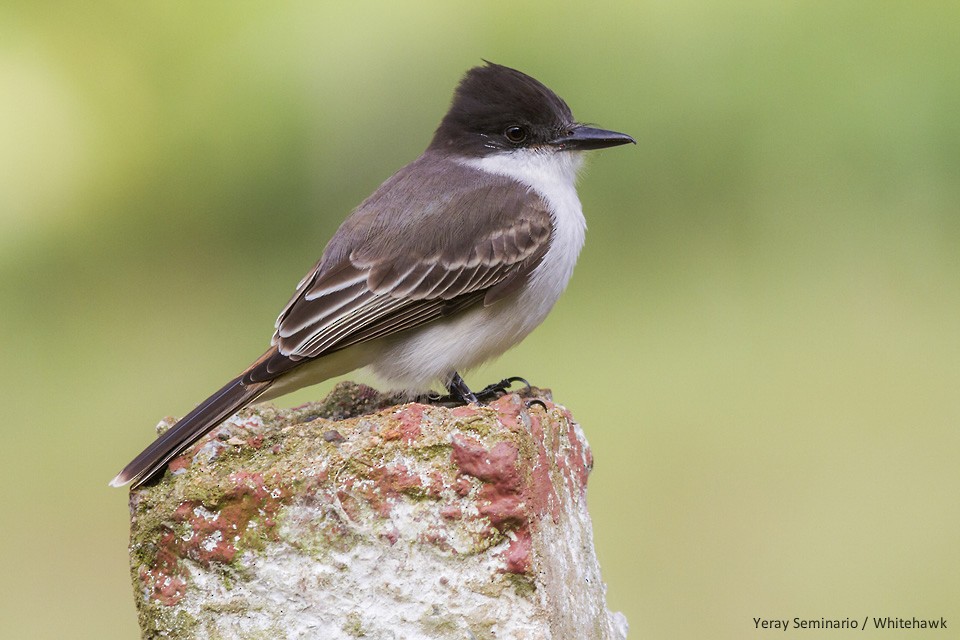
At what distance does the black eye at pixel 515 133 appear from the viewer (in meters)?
4.78

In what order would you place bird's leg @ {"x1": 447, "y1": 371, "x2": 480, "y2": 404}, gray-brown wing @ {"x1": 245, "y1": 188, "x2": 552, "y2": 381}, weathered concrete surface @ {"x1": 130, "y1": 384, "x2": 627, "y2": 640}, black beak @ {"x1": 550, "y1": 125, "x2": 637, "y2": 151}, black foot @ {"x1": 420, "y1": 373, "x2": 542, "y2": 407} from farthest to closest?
1. black beak @ {"x1": 550, "y1": 125, "x2": 637, "y2": 151}
2. black foot @ {"x1": 420, "y1": 373, "x2": 542, "y2": 407}
3. bird's leg @ {"x1": 447, "y1": 371, "x2": 480, "y2": 404}
4. gray-brown wing @ {"x1": 245, "y1": 188, "x2": 552, "y2": 381}
5. weathered concrete surface @ {"x1": 130, "y1": 384, "x2": 627, "y2": 640}

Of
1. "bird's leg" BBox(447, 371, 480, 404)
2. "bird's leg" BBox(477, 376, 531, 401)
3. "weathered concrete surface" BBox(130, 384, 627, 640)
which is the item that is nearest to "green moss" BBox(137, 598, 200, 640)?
"weathered concrete surface" BBox(130, 384, 627, 640)

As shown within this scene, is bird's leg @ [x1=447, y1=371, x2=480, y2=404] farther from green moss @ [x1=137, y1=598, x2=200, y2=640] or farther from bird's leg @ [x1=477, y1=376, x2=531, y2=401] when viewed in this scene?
green moss @ [x1=137, y1=598, x2=200, y2=640]

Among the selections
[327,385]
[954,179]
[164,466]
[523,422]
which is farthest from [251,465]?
[954,179]

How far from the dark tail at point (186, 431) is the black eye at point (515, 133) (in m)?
1.49

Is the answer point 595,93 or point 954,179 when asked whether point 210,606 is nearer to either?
point 595,93

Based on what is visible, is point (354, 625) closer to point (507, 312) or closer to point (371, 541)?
point (371, 541)

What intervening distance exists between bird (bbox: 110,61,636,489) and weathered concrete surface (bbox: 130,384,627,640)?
55 cm

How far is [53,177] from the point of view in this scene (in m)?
8.59

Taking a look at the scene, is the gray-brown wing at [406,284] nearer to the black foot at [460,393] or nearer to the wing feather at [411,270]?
the wing feather at [411,270]

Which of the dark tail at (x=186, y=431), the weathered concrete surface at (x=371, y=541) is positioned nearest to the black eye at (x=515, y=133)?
the dark tail at (x=186, y=431)

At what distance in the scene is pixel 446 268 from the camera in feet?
13.6

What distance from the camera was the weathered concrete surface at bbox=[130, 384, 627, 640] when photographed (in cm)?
305

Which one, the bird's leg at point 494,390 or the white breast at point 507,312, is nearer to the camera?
the white breast at point 507,312
